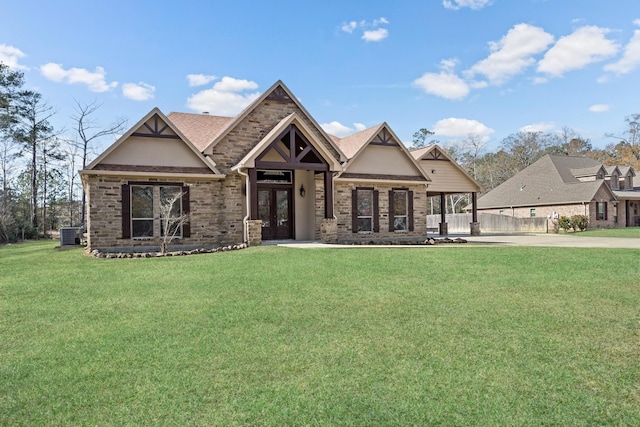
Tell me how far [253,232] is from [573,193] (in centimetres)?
2840

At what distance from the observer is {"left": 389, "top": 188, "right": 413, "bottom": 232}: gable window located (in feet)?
62.4

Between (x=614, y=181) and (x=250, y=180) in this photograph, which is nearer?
(x=250, y=180)

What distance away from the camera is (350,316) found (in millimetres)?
6004

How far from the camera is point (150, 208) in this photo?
1512cm

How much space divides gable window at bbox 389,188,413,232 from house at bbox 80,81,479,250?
5 cm

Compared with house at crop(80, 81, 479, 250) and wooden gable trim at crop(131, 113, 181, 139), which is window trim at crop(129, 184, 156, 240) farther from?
wooden gable trim at crop(131, 113, 181, 139)

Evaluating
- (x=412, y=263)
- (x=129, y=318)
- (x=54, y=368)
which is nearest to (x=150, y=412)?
(x=54, y=368)

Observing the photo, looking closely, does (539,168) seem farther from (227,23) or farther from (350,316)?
(350,316)

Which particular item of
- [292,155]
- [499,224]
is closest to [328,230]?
[292,155]

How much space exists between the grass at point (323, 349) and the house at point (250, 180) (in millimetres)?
5993

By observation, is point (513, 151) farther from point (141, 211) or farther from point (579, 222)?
point (141, 211)

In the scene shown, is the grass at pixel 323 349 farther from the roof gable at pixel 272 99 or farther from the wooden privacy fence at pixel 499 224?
the wooden privacy fence at pixel 499 224

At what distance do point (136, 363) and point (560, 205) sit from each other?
1396 inches

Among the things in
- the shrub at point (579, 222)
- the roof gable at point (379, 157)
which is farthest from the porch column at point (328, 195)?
the shrub at point (579, 222)
